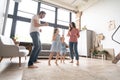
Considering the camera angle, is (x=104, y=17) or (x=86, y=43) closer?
(x=104, y=17)

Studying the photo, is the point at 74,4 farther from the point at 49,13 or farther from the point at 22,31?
the point at 22,31

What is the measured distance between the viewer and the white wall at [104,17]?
519cm

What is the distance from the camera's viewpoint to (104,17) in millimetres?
5840

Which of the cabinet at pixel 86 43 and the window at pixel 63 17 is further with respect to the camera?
the window at pixel 63 17

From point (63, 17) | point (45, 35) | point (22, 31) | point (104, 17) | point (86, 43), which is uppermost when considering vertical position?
point (63, 17)

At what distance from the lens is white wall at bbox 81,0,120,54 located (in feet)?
17.0

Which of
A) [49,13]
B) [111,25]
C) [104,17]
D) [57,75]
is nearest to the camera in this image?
[57,75]

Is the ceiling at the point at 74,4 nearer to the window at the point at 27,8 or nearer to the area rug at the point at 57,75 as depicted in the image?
the window at the point at 27,8

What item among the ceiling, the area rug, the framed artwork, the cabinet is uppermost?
the ceiling

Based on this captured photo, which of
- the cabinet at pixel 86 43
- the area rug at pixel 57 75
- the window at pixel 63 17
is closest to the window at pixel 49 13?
the window at pixel 63 17

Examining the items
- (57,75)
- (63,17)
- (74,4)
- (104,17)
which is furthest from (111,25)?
(57,75)

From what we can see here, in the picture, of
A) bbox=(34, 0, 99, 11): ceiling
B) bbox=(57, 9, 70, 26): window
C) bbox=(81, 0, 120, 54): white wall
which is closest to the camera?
bbox=(81, 0, 120, 54): white wall

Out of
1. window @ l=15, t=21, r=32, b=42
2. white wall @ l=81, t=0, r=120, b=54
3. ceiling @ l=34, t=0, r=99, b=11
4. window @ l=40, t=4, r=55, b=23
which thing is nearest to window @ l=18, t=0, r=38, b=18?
window @ l=15, t=21, r=32, b=42

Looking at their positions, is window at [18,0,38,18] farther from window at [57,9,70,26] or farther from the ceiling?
window at [57,9,70,26]
